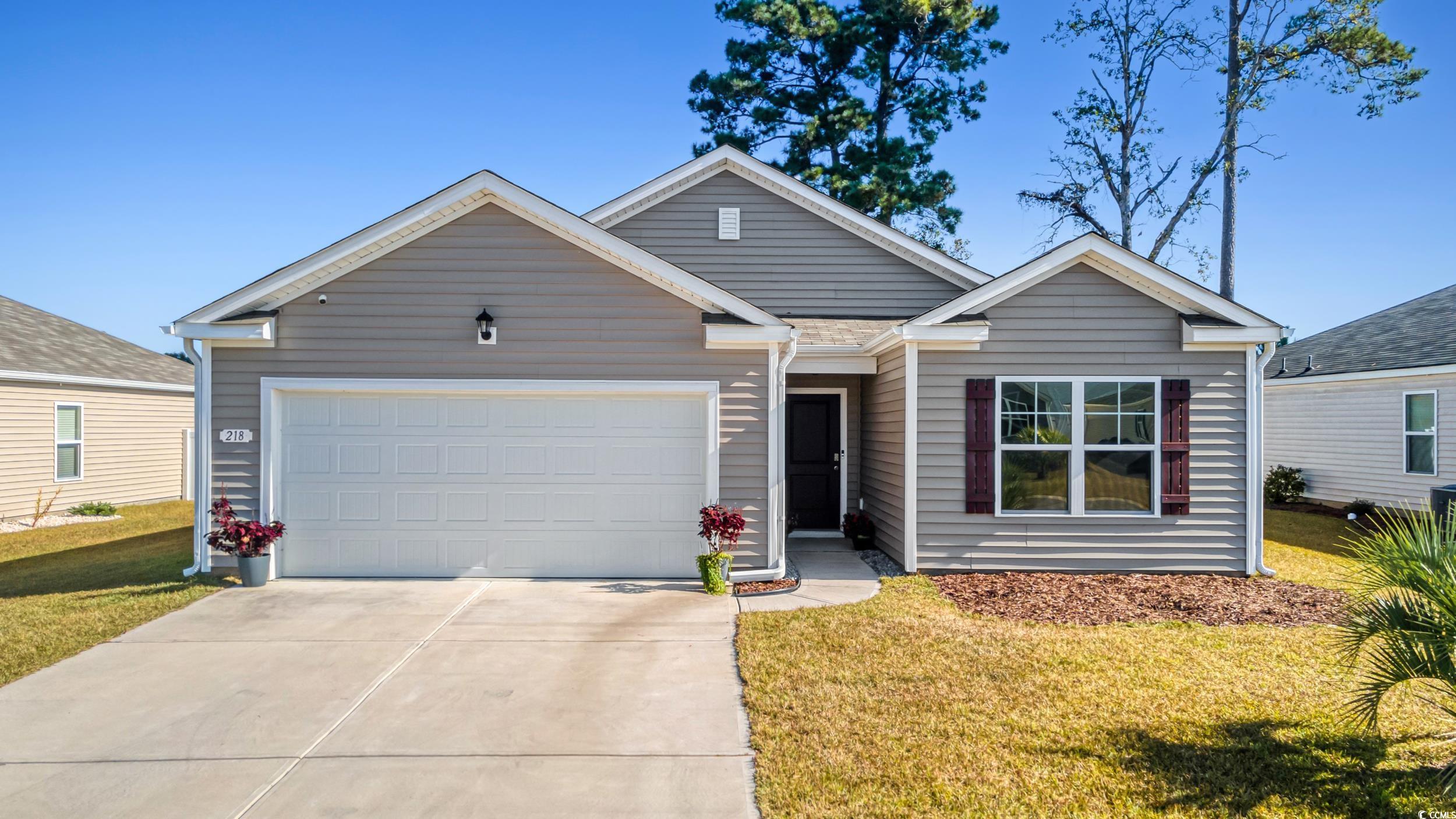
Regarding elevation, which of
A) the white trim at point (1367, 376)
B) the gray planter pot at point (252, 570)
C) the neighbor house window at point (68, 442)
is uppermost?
the white trim at point (1367, 376)

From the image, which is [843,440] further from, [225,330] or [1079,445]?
[225,330]

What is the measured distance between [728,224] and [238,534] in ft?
25.6

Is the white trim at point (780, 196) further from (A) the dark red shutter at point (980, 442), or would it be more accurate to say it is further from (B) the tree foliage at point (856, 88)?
(B) the tree foliage at point (856, 88)

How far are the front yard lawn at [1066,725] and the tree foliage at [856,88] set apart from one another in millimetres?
17485

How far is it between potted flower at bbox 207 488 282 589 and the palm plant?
9094 millimetres

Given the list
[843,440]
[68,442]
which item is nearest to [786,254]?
[843,440]

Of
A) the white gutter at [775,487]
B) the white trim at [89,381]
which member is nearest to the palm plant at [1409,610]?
the white gutter at [775,487]

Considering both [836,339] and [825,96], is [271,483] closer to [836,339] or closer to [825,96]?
[836,339]

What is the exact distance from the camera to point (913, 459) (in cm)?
892

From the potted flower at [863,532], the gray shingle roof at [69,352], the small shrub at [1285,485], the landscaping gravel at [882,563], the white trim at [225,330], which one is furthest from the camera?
the small shrub at [1285,485]

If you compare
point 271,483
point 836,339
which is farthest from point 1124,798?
point 271,483

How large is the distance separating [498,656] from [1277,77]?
2185 cm

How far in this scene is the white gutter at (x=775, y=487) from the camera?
28.3ft

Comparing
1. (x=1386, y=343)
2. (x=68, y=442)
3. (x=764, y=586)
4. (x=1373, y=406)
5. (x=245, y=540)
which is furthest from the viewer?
(x=1386, y=343)
